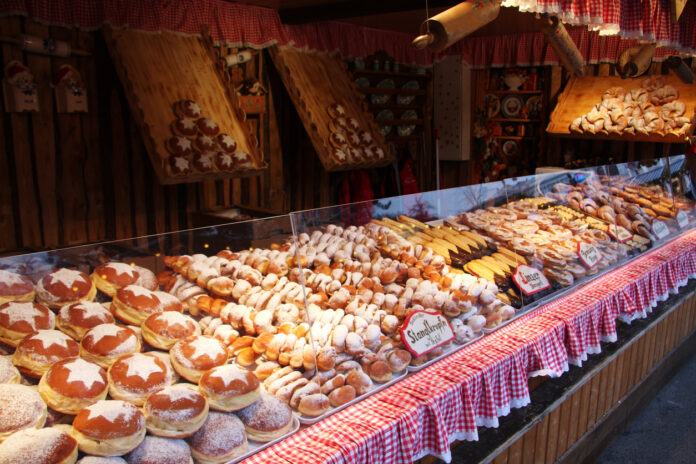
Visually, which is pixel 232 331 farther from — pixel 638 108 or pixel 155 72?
pixel 638 108

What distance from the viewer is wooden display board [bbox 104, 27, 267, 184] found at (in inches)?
161

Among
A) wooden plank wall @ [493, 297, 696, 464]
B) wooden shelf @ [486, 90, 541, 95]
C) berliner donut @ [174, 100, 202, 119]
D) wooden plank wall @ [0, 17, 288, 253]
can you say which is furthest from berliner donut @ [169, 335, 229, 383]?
wooden shelf @ [486, 90, 541, 95]

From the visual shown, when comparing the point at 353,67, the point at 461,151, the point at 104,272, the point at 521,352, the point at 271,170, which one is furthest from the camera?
the point at 461,151

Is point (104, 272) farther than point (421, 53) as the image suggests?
No

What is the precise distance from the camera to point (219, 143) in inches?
175

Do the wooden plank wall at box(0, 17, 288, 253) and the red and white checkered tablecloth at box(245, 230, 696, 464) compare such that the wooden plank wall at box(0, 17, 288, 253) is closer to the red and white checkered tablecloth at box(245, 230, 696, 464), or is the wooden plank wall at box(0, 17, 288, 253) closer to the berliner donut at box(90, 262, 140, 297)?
the berliner donut at box(90, 262, 140, 297)

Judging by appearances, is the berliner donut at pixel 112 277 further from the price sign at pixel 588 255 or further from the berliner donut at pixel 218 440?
the price sign at pixel 588 255

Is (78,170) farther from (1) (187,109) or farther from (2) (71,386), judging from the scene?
(2) (71,386)

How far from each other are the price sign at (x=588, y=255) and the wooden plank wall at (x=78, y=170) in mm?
3411

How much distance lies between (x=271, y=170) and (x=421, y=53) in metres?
2.74

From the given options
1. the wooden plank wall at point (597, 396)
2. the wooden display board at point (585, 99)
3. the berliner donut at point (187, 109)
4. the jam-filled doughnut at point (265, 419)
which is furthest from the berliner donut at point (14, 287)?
the wooden display board at point (585, 99)

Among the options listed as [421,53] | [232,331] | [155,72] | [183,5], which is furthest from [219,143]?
[421,53]

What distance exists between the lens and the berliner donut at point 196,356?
1.59m

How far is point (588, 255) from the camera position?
314cm
